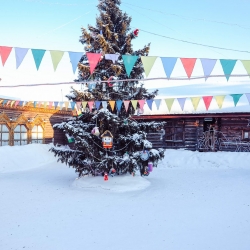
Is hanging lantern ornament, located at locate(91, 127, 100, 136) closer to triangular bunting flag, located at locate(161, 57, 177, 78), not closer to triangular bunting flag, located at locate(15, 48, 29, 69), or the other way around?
triangular bunting flag, located at locate(161, 57, 177, 78)

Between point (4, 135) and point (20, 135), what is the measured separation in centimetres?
141

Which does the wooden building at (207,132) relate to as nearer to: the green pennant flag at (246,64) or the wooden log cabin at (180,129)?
the wooden log cabin at (180,129)

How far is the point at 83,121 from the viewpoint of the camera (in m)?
11.1

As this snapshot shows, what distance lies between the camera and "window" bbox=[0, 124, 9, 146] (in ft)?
55.4

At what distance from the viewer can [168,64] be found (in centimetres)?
673

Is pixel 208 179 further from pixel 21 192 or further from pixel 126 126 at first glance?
pixel 21 192

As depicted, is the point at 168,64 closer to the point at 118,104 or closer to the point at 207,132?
the point at 118,104

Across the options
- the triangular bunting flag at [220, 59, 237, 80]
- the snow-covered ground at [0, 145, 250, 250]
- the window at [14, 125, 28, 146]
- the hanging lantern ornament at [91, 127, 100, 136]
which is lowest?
the snow-covered ground at [0, 145, 250, 250]

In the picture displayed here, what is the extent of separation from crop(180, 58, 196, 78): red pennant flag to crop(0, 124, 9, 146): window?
14.1m

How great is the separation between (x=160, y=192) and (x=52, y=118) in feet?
45.9

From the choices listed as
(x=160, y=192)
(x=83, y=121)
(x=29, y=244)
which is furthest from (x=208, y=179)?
(x=29, y=244)

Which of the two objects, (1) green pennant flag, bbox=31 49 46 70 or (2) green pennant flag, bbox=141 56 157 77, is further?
(2) green pennant flag, bbox=141 56 157 77

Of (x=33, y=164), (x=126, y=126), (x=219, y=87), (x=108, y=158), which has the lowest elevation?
(x=33, y=164)

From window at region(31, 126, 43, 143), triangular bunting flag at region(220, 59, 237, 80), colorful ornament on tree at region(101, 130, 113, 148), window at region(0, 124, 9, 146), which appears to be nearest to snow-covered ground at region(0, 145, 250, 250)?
colorful ornament on tree at region(101, 130, 113, 148)
